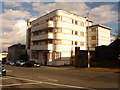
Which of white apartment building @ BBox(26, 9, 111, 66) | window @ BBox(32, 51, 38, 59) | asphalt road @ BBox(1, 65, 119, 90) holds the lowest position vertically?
asphalt road @ BBox(1, 65, 119, 90)

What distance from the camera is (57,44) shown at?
112ft

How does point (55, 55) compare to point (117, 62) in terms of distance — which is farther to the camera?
point (55, 55)

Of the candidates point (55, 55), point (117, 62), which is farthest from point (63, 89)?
point (55, 55)

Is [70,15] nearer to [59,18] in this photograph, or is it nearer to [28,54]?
[59,18]

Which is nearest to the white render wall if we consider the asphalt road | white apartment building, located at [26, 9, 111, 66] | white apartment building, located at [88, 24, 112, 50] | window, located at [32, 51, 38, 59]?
white apartment building, located at [88, 24, 112, 50]

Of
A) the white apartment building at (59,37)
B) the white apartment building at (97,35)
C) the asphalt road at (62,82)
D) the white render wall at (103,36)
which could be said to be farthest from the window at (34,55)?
the asphalt road at (62,82)

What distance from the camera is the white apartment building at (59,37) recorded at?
34.2 m

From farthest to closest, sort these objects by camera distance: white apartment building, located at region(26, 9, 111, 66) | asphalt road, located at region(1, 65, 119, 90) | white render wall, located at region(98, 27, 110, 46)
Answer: white render wall, located at region(98, 27, 110, 46), white apartment building, located at region(26, 9, 111, 66), asphalt road, located at region(1, 65, 119, 90)

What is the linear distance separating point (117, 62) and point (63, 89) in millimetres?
15781

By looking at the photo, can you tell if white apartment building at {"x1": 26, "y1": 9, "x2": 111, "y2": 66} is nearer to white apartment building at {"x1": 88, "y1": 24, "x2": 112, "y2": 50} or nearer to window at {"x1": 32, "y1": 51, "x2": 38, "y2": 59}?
window at {"x1": 32, "y1": 51, "x2": 38, "y2": 59}

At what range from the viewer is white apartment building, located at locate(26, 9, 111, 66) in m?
34.2

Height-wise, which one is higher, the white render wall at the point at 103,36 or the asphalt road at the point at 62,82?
the white render wall at the point at 103,36

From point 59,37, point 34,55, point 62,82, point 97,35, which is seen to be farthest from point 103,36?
point 62,82

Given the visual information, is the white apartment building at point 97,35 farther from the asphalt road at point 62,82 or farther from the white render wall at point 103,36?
the asphalt road at point 62,82
